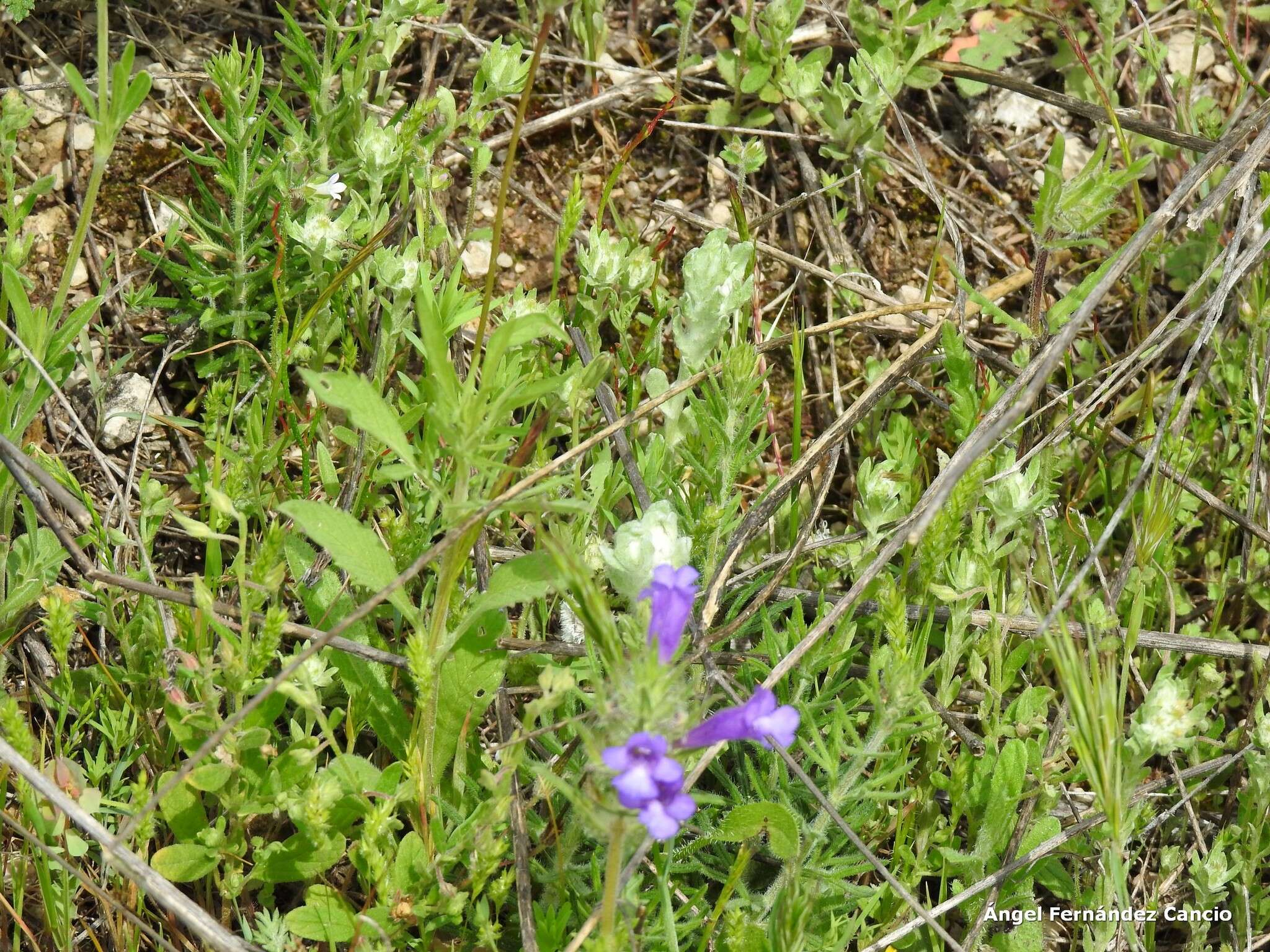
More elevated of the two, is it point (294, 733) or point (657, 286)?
point (657, 286)

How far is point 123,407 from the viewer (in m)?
3.01

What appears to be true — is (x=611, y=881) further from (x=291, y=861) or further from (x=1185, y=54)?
(x=1185, y=54)

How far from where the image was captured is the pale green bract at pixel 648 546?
7.11 ft

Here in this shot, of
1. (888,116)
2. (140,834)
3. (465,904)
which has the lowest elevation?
(465,904)

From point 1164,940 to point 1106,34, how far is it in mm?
2654

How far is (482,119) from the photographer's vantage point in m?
2.89

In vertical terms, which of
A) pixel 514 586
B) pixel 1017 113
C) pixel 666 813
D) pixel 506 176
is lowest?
pixel 514 586

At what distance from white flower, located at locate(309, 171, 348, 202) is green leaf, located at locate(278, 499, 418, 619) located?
1.15m

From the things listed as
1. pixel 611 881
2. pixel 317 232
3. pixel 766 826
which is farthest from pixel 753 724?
pixel 317 232

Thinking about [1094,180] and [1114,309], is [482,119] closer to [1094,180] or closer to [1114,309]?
[1094,180]

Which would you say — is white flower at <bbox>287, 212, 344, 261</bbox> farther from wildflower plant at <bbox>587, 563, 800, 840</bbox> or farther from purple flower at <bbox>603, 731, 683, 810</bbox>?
purple flower at <bbox>603, 731, 683, 810</bbox>

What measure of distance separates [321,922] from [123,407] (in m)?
1.51

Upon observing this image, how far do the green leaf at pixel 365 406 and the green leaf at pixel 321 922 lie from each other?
873 mm

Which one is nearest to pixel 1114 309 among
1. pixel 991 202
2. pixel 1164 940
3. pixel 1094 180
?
pixel 991 202
